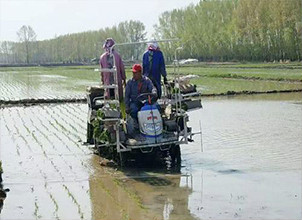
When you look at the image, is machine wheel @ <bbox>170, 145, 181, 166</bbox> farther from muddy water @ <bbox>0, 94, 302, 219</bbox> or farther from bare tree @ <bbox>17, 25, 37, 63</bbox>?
bare tree @ <bbox>17, 25, 37, 63</bbox>

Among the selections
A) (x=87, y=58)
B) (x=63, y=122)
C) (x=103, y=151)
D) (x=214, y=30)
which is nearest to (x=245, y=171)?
(x=103, y=151)

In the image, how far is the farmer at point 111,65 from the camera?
1117 cm

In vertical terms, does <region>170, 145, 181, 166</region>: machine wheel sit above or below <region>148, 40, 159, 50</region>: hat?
below

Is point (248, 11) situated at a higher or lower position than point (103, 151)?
higher

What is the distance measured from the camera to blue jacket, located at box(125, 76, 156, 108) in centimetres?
1065

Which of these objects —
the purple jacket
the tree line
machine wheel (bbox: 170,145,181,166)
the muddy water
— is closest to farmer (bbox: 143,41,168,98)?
the purple jacket

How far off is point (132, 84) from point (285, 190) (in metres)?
3.37

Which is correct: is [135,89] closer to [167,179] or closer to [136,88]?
[136,88]

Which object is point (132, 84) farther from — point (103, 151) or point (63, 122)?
point (63, 122)

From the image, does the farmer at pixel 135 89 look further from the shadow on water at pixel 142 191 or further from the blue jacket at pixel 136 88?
the shadow on water at pixel 142 191

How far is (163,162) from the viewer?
36.7 feet

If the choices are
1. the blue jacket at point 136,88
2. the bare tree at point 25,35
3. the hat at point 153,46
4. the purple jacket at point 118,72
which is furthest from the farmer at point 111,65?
the bare tree at point 25,35

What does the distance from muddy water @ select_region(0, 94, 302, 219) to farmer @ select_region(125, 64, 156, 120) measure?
106 centimetres

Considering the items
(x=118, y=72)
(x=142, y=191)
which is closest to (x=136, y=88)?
(x=118, y=72)
